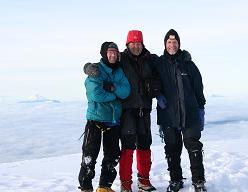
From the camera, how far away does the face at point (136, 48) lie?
5.84 m

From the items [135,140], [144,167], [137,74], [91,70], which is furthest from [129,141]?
[91,70]

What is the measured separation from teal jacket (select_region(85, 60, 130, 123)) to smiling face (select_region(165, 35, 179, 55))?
844mm

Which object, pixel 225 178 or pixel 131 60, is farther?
pixel 225 178

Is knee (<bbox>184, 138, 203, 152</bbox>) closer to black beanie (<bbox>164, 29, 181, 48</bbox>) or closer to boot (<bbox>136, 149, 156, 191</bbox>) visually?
boot (<bbox>136, 149, 156, 191</bbox>)

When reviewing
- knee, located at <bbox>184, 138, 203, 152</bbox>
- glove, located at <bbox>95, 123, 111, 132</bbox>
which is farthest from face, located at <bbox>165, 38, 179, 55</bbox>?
glove, located at <bbox>95, 123, 111, 132</bbox>

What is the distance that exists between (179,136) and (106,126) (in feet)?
4.05

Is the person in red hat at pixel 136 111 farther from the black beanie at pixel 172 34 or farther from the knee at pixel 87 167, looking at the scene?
the knee at pixel 87 167

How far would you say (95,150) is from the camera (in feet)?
18.7

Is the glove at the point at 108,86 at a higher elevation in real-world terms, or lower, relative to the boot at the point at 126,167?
higher

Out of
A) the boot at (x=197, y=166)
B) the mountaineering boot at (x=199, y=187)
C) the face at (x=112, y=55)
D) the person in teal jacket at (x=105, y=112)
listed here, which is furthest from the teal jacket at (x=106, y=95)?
the mountaineering boot at (x=199, y=187)

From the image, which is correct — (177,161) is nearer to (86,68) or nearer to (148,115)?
(148,115)

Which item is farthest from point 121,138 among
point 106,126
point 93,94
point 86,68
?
point 86,68

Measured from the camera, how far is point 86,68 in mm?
5570

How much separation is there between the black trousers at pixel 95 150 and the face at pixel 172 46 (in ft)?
4.76
